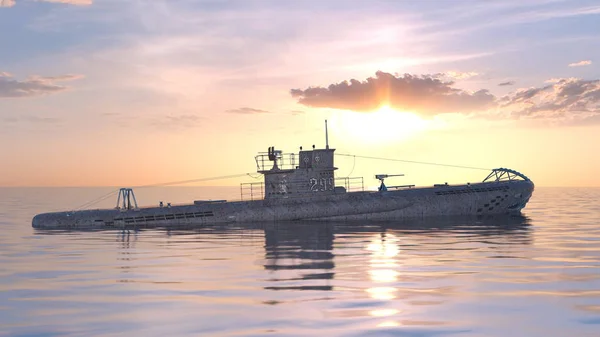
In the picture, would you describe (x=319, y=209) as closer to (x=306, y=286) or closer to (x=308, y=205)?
(x=308, y=205)

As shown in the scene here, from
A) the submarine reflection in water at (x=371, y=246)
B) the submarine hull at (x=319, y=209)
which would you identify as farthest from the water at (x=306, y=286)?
the submarine hull at (x=319, y=209)

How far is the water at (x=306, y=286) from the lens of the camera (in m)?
16.8

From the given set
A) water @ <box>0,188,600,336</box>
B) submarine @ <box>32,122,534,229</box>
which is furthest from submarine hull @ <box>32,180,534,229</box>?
water @ <box>0,188,600,336</box>

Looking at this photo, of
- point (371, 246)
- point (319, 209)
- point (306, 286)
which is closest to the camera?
point (306, 286)

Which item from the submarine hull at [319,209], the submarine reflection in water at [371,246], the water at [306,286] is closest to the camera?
the water at [306,286]

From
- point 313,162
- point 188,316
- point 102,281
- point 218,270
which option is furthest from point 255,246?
point 313,162

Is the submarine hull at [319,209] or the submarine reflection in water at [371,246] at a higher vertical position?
the submarine hull at [319,209]

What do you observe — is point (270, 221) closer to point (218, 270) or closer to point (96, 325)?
point (218, 270)

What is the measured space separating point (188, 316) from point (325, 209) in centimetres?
3821

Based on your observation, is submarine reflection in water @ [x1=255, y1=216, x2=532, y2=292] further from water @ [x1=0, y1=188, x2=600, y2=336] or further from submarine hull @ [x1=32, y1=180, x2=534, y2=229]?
submarine hull @ [x1=32, y1=180, x2=534, y2=229]

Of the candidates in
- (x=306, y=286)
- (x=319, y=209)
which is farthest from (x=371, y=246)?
(x=319, y=209)

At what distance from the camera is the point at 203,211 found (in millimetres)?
55000

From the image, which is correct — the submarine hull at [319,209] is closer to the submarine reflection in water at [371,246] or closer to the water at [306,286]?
the submarine reflection in water at [371,246]

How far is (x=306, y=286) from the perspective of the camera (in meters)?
22.0
